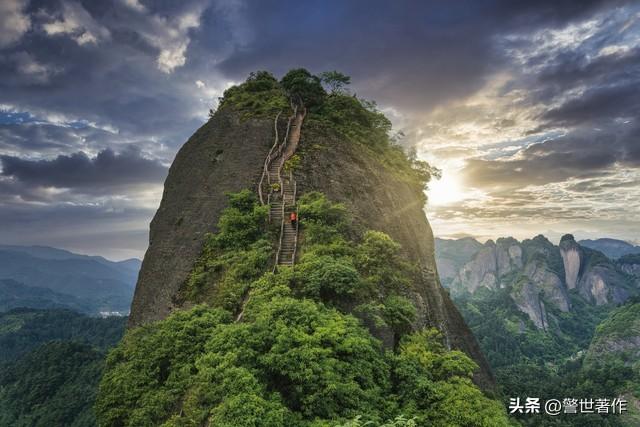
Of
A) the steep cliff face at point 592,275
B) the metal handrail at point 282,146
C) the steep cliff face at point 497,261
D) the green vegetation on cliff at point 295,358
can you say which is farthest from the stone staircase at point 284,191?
the steep cliff face at point 497,261

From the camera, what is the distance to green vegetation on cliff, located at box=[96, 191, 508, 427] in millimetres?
7957

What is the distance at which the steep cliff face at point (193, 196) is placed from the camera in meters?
16.1

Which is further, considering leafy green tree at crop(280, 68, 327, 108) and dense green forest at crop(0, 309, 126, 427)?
dense green forest at crop(0, 309, 126, 427)

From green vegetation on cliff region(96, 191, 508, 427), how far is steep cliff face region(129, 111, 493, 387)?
98.3 inches

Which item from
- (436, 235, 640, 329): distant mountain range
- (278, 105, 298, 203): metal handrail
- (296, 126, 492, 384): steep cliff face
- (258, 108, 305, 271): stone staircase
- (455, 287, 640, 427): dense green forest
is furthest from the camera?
(436, 235, 640, 329): distant mountain range

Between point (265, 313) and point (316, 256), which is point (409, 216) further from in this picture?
point (265, 313)

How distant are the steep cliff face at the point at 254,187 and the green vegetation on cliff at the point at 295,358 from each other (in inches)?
98.3

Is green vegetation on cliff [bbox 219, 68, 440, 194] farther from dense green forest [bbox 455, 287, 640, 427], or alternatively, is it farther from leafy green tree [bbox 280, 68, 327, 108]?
dense green forest [bbox 455, 287, 640, 427]

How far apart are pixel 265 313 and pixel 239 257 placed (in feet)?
16.6

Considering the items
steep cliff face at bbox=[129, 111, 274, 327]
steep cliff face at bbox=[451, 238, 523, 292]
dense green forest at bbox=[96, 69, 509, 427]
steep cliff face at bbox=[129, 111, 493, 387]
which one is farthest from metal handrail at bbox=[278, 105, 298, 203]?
steep cliff face at bbox=[451, 238, 523, 292]

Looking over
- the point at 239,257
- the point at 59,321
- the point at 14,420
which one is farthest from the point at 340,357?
the point at 59,321

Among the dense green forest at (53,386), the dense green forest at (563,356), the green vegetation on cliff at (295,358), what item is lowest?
the dense green forest at (53,386)

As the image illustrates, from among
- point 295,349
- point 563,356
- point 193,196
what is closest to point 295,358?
point 295,349

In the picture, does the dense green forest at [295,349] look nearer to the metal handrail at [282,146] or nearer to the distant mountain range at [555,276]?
the metal handrail at [282,146]
